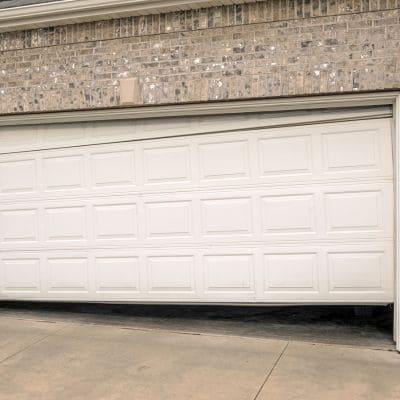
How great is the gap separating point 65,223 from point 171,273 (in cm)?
141

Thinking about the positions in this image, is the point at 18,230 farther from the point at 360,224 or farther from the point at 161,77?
the point at 360,224

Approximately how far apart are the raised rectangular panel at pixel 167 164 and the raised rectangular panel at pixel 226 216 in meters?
0.42

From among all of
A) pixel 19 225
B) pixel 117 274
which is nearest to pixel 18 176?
pixel 19 225

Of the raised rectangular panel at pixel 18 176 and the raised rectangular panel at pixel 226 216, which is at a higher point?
the raised rectangular panel at pixel 18 176

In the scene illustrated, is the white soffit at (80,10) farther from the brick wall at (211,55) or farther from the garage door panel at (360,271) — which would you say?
the garage door panel at (360,271)

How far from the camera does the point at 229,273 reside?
5.82 m

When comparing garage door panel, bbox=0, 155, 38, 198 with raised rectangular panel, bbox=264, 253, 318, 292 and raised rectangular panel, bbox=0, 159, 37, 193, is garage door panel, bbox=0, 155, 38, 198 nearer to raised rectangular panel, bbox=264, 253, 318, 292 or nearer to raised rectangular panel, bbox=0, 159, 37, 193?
raised rectangular panel, bbox=0, 159, 37, 193

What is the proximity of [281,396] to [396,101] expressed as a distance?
289cm

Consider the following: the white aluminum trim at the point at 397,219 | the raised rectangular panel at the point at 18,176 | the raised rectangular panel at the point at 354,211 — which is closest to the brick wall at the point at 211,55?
the white aluminum trim at the point at 397,219

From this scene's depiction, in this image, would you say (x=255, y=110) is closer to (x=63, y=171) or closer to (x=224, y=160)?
(x=224, y=160)

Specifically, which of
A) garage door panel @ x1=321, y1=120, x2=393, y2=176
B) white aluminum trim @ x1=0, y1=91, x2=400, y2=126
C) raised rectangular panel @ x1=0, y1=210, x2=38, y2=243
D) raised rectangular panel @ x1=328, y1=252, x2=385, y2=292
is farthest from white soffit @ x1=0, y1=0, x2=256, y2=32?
raised rectangular panel @ x1=328, y1=252, x2=385, y2=292

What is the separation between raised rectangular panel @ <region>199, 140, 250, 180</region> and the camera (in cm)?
573

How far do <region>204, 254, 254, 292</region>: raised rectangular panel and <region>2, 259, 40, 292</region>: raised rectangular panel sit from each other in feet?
6.98

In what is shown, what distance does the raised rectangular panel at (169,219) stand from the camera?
19.4ft
